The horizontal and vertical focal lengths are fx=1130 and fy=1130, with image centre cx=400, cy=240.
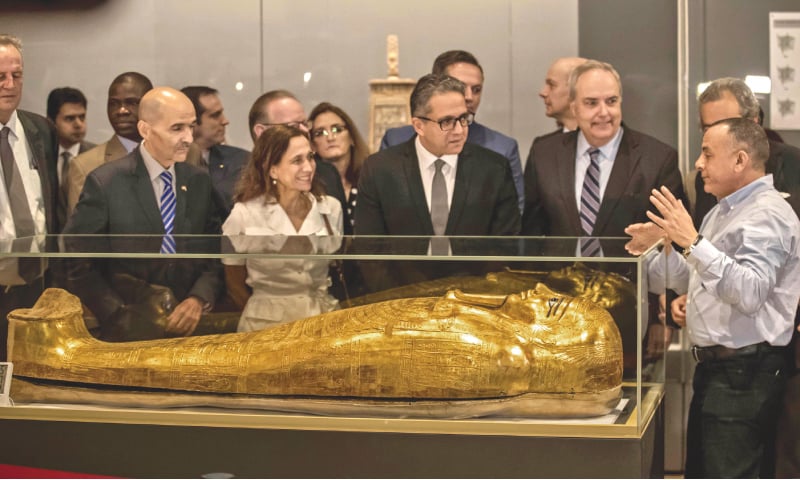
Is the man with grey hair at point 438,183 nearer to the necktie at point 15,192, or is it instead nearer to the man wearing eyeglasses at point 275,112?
the man wearing eyeglasses at point 275,112

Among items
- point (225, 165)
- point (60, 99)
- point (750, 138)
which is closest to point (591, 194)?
point (750, 138)

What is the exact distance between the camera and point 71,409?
140 inches

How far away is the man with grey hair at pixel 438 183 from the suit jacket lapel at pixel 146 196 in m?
0.83

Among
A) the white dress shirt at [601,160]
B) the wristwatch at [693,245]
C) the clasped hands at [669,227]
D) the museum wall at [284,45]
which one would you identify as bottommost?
the wristwatch at [693,245]

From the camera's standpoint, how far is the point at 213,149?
6.31 m

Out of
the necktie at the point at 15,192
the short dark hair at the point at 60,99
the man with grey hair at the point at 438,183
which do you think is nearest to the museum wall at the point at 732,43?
the man with grey hair at the point at 438,183

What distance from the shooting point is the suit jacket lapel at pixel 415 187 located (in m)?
4.75

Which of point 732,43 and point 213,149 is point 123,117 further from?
point 732,43

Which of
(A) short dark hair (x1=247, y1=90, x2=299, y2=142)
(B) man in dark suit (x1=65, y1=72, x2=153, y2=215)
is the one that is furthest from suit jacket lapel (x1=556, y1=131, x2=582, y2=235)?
(B) man in dark suit (x1=65, y1=72, x2=153, y2=215)

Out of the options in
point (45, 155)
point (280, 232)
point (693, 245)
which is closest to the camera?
point (693, 245)

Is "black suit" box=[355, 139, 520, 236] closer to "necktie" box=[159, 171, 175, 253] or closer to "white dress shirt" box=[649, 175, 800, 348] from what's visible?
"necktie" box=[159, 171, 175, 253]

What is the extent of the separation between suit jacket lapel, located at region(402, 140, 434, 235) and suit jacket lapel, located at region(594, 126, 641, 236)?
716mm

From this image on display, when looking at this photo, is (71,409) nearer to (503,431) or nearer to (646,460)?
(503,431)

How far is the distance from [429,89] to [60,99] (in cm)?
308
